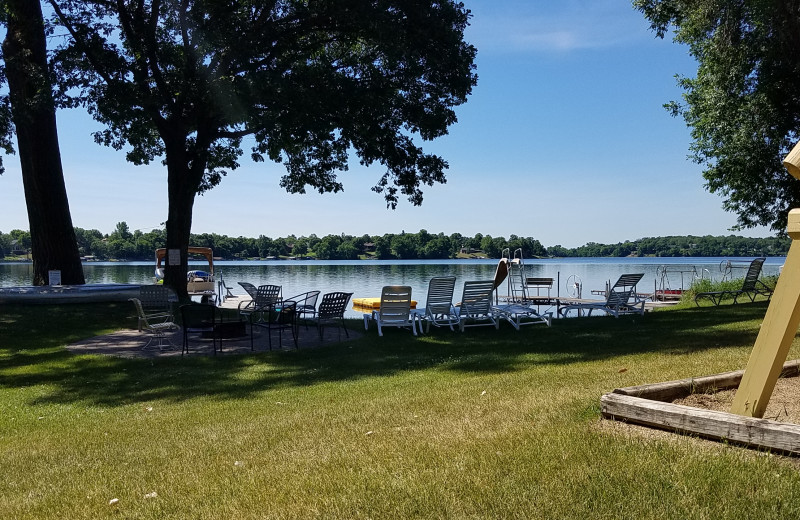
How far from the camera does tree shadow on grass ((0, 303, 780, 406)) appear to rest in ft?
25.8

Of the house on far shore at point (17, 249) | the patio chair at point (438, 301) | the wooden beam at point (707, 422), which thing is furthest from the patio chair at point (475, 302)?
the house on far shore at point (17, 249)

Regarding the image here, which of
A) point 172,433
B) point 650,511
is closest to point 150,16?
point 172,433

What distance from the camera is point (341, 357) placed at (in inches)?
389

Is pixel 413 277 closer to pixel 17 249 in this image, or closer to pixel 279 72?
pixel 279 72

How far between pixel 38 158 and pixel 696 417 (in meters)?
18.4

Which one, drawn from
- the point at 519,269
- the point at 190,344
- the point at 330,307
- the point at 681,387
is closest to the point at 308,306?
the point at 330,307

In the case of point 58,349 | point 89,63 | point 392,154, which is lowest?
point 58,349

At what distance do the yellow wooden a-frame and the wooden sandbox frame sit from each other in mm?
161

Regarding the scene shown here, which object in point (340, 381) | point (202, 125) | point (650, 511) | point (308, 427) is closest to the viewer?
point (650, 511)

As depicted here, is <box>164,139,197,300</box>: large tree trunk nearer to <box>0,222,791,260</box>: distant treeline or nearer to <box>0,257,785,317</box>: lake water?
<box>0,257,785,317</box>: lake water

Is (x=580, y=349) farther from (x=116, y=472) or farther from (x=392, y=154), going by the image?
(x=392, y=154)

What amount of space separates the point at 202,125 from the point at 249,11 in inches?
127

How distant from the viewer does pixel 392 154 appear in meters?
17.0

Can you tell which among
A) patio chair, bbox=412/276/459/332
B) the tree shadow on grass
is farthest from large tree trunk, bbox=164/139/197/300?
patio chair, bbox=412/276/459/332
